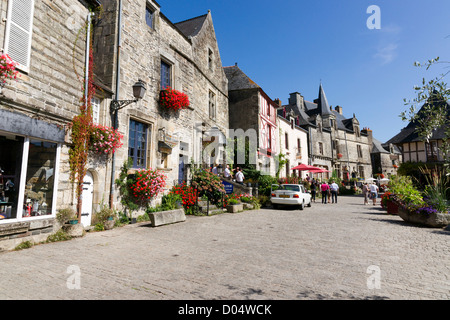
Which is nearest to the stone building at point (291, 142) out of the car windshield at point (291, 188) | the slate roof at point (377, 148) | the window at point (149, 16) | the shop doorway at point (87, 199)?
the car windshield at point (291, 188)

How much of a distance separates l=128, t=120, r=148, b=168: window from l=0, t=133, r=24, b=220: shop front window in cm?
351

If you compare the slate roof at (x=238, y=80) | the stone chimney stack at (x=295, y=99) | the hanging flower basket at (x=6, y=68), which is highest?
the stone chimney stack at (x=295, y=99)

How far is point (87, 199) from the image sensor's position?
23.6 feet

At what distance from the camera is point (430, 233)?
6.91 metres

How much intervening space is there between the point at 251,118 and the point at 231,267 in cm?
1703

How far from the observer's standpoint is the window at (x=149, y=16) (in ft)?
32.6

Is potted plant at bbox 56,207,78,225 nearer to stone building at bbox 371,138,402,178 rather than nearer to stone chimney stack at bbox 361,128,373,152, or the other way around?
stone building at bbox 371,138,402,178

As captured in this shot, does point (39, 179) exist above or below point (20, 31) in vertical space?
below

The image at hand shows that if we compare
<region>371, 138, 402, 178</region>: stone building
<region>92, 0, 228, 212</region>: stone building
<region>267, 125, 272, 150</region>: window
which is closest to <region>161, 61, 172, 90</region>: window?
<region>92, 0, 228, 212</region>: stone building

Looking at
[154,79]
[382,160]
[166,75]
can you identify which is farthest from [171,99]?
[382,160]

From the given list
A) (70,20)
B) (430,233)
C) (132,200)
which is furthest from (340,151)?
(70,20)

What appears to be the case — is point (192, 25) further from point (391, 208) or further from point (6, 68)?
point (391, 208)

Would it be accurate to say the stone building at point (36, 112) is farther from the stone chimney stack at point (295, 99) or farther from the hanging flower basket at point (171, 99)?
the stone chimney stack at point (295, 99)

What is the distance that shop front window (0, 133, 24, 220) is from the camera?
5118 mm
